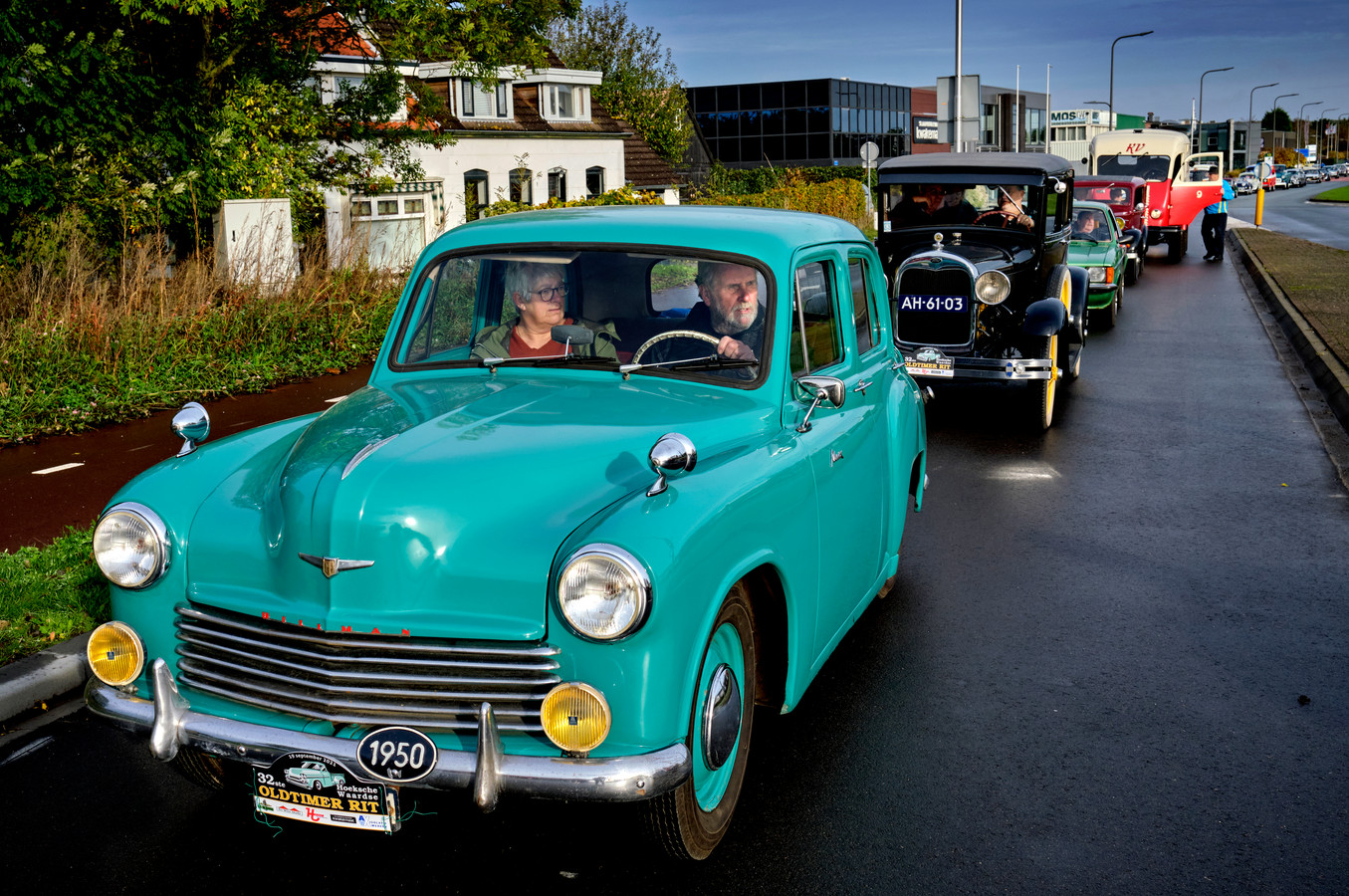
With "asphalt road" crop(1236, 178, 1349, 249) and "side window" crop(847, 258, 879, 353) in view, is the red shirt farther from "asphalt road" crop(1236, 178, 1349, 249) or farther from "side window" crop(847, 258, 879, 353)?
"asphalt road" crop(1236, 178, 1349, 249)

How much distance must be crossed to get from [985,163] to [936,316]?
83.0 inches

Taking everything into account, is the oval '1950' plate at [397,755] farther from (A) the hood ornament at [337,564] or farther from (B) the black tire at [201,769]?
(B) the black tire at [201,769]

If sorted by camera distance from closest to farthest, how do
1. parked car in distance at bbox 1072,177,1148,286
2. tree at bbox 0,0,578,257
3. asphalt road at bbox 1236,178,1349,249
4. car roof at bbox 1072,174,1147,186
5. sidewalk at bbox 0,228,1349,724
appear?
sidewalk at bbox 0,228,1349,724
tree at bbox 0,0,578,257
parked car in distance at bbox 1072,177,1148,286
car roof at bbox 1072,174,1147,186
asphalt road at bbox 1236,178,1349,249

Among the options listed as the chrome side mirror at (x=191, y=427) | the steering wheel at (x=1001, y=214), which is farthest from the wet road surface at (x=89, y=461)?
the steering wheel at (x=1001, y=214)

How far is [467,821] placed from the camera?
3.88 metres

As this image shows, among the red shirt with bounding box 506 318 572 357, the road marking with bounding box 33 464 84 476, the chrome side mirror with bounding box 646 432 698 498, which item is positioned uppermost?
the red shirt with bounding box 506 318 572 357

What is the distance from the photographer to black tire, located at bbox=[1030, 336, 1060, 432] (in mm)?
10391

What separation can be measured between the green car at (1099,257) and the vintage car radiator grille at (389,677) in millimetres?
15284

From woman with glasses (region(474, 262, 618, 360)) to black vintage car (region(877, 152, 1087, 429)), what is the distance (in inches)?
244

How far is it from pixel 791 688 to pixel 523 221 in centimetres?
213

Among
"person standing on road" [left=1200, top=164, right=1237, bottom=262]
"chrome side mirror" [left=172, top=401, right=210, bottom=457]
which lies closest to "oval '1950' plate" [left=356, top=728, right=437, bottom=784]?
"chrome side mirror" [left=172, top=401, right=210, bottom=457]

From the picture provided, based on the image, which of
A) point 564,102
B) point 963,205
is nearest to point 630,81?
point 564,102

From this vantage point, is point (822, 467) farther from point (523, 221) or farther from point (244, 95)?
point (244, 95)

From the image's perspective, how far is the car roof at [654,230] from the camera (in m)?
4.53
